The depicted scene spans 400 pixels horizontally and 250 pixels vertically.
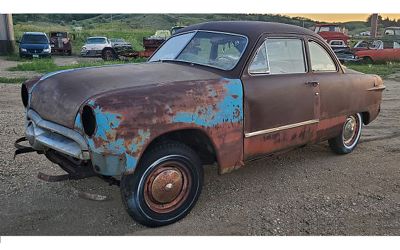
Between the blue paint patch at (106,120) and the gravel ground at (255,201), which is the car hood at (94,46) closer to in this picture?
the gravel ground at (255,201)

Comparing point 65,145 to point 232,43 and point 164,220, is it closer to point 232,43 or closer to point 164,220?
point 164,220

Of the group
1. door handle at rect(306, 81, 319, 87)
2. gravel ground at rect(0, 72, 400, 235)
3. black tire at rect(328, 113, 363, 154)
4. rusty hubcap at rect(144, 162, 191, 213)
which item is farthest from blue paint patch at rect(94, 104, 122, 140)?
black tire at rect(328, 113, 363, 154)

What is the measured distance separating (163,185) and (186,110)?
0.68 m

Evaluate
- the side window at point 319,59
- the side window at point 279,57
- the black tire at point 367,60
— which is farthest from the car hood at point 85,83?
the black tire at point 367,60

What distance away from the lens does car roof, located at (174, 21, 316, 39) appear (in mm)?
4310

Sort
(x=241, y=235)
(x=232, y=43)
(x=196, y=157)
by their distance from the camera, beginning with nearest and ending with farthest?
(x=241, y=235) < (x=196, y=157) < (x=232, y=43)

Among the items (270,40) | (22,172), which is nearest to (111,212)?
(22,172)

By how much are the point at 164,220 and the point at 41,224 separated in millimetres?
1068

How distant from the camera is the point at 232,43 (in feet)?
14.2

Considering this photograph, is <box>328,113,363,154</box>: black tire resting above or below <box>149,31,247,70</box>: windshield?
below

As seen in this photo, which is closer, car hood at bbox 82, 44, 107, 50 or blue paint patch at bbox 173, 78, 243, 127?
blue paint patch at bbox 173, 78, 243, 127

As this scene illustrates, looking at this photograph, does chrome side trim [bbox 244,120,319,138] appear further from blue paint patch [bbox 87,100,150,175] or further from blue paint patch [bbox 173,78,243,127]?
blue paint patch [bbox 87,100,150,175]

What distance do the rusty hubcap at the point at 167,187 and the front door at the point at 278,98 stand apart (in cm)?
77

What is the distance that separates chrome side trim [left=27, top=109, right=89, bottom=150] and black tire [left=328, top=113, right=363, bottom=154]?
3545 millimetres
